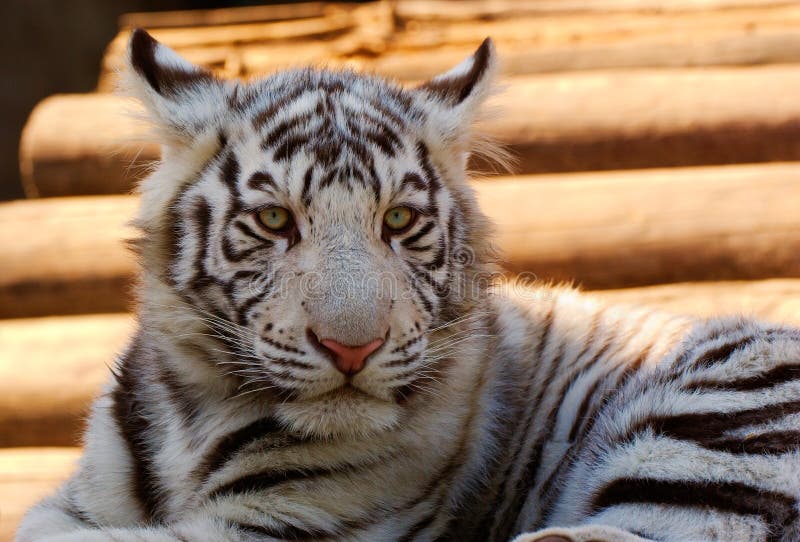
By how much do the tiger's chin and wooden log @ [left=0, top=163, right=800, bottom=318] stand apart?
149 centimetres

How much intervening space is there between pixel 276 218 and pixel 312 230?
0.08m

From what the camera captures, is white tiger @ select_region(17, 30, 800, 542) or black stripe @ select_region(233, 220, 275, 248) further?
black stripe @ select_region(233, 220, 275, 248)

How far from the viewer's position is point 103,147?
13.2ft

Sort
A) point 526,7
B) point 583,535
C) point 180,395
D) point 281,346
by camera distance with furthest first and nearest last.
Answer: point 526,7
point 180,395
point 281,346
point 583,535

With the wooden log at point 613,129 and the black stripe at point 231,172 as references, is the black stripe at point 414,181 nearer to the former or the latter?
the black stripe at point 231,172

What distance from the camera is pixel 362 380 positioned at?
183cm

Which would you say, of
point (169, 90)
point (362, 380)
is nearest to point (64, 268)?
point (169, 90)

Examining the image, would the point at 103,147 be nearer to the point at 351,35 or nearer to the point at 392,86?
the point at 351,35

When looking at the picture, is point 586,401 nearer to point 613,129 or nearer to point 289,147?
point 289,147

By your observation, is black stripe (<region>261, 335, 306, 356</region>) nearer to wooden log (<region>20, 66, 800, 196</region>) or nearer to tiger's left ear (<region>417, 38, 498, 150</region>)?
tiger's left ear (<region>417, 38, 498, 150</region>)

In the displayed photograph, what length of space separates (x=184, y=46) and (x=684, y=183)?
2517mm

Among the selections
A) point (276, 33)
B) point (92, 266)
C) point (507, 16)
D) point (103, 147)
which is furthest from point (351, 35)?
point (92, 266)

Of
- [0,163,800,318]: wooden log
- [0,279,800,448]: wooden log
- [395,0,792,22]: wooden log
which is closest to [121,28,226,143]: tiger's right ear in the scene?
[0,163,800,318]: wooden log

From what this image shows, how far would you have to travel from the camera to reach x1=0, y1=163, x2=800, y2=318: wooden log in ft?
11.1
